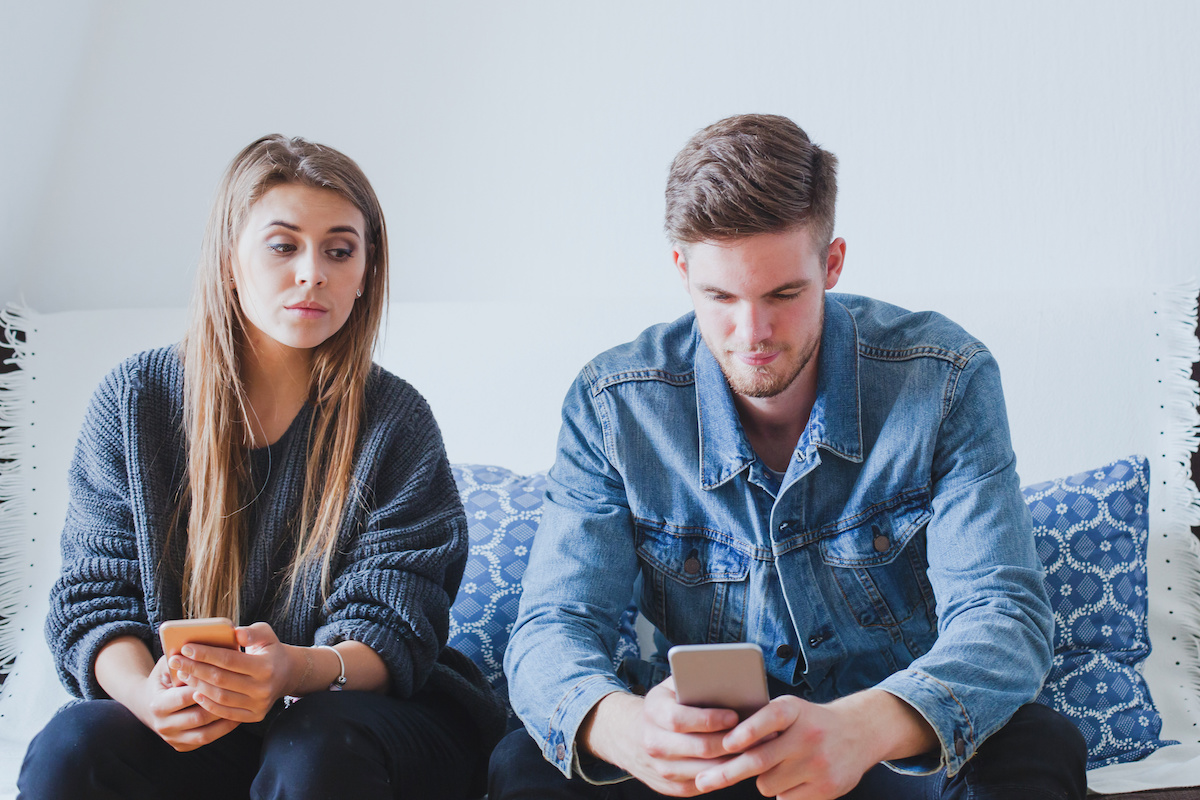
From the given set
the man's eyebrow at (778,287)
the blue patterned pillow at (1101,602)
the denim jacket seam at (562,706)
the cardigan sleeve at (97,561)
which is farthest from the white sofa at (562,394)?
the denim jacket seam at (562,706)

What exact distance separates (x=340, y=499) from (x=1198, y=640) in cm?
124

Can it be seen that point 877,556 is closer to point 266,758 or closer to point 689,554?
point 689,554

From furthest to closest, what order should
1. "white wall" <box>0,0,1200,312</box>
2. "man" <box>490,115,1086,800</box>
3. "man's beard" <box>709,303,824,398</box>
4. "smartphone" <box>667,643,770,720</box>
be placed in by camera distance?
1. "white wall" <box>0,0,1200,312</box>
2. "man's beard" <box>709,303,824,398</box>
3. "man" <box>490,115,1086,800</box>
4. "smartphone" <box>667,643,770,720</box>

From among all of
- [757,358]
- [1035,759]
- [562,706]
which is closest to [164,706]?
[562,706]

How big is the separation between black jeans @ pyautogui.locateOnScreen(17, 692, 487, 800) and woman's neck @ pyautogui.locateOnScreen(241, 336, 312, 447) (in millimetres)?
404

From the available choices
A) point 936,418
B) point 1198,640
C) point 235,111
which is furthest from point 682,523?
point 235,111

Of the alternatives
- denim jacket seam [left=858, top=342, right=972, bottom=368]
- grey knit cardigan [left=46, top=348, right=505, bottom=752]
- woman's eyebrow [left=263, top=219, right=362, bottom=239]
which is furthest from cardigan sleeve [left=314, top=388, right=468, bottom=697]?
denim jacket seam [left=858, top=342, right=972, bottom=368]

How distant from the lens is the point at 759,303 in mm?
1129

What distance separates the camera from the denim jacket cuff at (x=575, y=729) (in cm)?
96

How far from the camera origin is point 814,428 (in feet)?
3.90

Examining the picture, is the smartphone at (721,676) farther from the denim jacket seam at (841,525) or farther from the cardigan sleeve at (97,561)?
the cardigan sleeve at (97,561)

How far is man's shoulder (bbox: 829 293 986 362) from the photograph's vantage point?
3.92 ft

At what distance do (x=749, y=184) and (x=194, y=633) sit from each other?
2.42ft

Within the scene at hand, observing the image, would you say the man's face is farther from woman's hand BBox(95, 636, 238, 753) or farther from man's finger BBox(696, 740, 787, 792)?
woman's hand BBox(95, 636, 238, 753)
